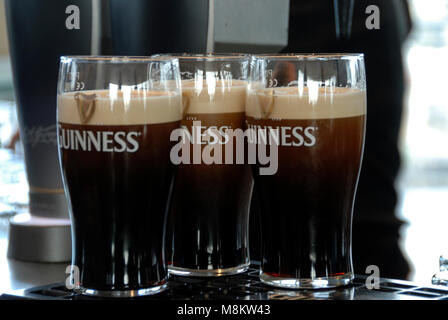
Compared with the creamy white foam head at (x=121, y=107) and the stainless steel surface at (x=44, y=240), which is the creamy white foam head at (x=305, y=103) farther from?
the stainless steel surface at (x=44, y=240)

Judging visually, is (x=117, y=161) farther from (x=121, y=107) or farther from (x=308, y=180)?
(x=308, y=180)

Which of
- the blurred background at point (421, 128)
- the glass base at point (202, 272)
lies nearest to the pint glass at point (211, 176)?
the glass base at point (202, 272)

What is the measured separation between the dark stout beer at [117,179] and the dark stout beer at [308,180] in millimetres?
111

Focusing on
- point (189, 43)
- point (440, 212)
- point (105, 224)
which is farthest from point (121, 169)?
point (440, 212)

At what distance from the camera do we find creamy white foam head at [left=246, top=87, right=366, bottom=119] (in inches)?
34.5

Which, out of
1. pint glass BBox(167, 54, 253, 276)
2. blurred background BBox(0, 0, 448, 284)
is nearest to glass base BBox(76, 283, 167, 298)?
pint glass BBox(167, 54, 253, 276)

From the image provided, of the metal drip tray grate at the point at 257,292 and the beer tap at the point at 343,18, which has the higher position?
the beer tap at the point at 343,18

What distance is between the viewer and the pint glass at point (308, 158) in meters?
0.88

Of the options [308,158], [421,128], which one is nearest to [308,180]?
[308,158]

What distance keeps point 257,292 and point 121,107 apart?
251 millimetres

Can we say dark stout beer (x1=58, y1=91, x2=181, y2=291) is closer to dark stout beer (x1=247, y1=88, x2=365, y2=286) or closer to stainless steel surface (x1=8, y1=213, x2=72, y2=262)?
dark stout beer (x1=247, y1=88, x2=365, y2=286)

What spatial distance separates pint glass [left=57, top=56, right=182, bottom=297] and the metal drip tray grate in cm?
3
